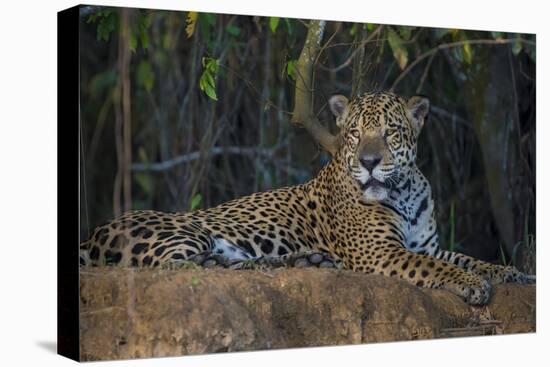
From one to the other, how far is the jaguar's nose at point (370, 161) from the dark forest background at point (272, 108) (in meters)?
0.42

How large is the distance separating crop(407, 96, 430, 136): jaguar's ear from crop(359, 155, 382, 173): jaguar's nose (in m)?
0.51

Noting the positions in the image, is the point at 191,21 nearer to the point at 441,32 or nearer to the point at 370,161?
the point at 370,161

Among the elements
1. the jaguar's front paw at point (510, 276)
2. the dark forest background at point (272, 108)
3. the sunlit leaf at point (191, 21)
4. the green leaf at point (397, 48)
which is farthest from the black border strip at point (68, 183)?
the jaguar's front paw at point (510, 276)

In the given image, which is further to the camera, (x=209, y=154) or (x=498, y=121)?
(x=498, y=121)

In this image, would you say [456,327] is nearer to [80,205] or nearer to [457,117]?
[457,117]

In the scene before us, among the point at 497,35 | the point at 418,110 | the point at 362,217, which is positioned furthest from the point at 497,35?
the point at 362,217

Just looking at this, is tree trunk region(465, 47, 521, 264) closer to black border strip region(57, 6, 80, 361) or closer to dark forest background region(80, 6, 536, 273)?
dark forest background region(80, 6, 536, 273)

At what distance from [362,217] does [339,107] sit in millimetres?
858

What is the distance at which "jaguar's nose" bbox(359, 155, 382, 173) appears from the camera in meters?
9.09

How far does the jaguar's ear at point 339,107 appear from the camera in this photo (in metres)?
9.33

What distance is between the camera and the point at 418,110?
31.1 feet

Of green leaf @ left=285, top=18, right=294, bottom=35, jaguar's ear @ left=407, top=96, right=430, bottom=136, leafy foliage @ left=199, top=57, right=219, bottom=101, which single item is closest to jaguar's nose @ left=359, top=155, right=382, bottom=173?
jaguar's ear @ left=407, top=96, right=430, bottom=136

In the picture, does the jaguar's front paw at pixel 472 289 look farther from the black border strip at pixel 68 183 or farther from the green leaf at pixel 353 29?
the black border strip at pixel 68 183

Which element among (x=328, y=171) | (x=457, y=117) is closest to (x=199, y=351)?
(x=328, y=171)
